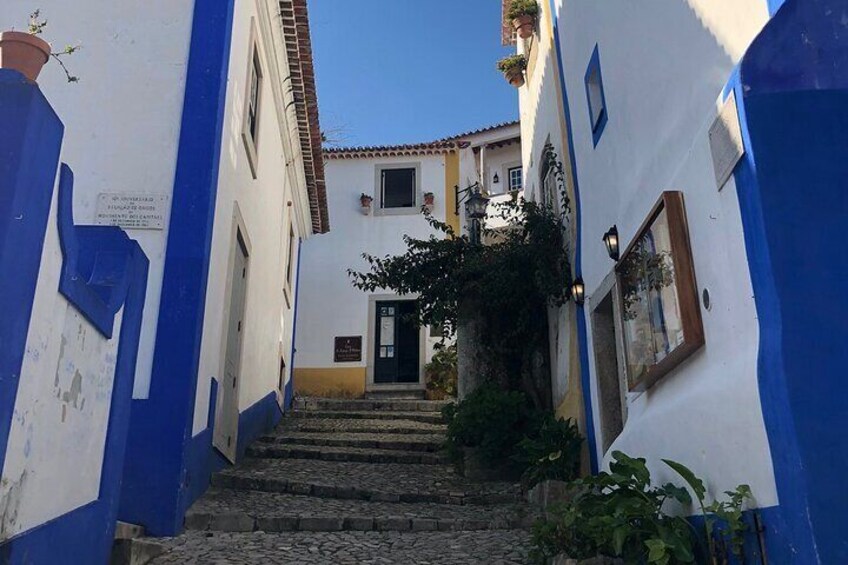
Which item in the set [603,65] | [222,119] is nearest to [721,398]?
[603,65]

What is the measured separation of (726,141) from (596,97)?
3318 millimetres

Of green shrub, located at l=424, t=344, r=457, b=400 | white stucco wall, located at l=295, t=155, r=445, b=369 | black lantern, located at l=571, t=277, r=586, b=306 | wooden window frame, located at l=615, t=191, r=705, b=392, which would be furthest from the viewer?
white stucco wall, located at l=295, t=155, r=445, b=369

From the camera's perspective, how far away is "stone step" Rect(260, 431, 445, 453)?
8859 millimetres

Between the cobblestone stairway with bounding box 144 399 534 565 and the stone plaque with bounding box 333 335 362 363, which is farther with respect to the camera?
the stone plaque with bounding box 333 335 362 363

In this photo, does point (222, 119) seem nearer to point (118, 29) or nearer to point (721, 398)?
point (118, 29)

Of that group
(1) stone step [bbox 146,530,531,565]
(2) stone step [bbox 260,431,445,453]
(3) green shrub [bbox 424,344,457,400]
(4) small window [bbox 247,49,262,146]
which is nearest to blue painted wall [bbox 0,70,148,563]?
(1) stone step [bbox 146,530,531,565]

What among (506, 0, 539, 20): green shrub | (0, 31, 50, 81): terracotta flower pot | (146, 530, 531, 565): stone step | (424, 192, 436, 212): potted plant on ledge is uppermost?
(506, 0, 539, 20): green shrub

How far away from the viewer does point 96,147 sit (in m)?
6.21

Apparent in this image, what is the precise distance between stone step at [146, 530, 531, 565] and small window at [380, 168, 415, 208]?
11.3 meters

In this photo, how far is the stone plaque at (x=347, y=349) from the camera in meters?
15.2

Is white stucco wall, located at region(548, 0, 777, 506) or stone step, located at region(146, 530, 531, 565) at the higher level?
white stucco wall, located at region(548, 0, 777, 506)

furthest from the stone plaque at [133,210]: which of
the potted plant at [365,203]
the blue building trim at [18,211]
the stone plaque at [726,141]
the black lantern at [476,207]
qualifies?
the potted plant at [365,203]

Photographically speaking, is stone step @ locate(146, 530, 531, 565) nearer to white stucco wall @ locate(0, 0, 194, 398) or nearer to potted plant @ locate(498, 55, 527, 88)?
white stucco wall @ locate(0, 0, 194, 398)

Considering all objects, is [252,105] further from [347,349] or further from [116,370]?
[347,349]
